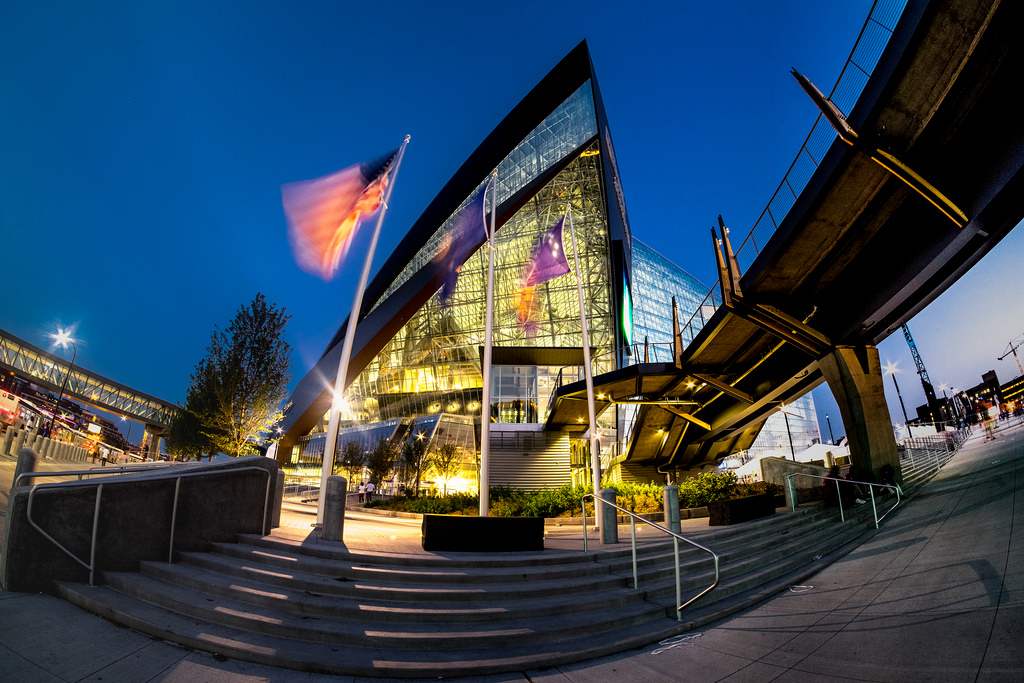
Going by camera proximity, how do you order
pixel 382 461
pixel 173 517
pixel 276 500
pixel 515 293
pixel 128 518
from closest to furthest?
pixel 128 518
pixel 173 517
pixel 276 500
pixel 382 461
pixel 515 293

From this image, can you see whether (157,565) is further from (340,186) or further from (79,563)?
(340,186)

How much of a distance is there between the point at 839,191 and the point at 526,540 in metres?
12.7

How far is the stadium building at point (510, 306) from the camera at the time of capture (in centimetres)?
4162

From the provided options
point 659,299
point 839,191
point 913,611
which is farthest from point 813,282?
point 659,299

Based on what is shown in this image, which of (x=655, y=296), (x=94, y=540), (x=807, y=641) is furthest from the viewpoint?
(x=655, y=296)

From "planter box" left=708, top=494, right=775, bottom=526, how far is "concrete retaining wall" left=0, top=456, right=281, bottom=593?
11.9m

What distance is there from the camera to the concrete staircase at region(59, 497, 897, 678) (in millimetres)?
5031

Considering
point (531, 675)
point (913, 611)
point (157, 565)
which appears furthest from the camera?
point (157, 565)

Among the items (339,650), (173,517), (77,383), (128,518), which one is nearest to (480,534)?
(339,650)

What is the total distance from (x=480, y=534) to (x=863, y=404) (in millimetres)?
16776

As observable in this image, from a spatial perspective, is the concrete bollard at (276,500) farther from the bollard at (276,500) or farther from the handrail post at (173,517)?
the handrail post at (173,517)

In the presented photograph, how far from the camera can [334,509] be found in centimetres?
896

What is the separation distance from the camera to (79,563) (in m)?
6.24

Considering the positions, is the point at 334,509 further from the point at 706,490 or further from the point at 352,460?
the point at 352,460
